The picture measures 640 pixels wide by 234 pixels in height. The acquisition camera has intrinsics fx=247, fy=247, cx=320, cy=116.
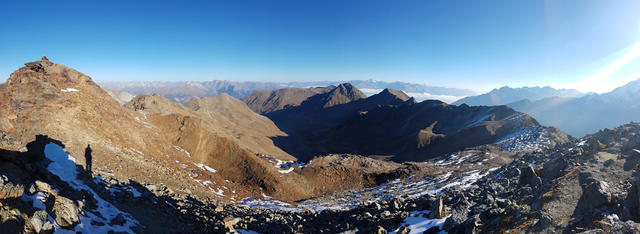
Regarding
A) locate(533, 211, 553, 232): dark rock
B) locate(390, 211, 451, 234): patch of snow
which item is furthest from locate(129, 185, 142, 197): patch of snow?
locate(533, 211, 553, 232): dark rock

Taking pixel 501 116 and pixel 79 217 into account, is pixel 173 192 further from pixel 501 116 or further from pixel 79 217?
pixel 501 116

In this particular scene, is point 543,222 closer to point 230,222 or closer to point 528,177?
point 528,177

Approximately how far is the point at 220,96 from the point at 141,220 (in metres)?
156

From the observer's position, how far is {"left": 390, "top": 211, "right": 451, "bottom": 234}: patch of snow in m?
13.1

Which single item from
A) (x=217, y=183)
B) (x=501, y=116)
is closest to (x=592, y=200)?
(x=217, y=183)

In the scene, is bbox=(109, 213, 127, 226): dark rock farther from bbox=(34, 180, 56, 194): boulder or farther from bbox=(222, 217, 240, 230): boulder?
bbox=(222, 217, 240, 230): boulder

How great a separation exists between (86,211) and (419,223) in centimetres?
1690

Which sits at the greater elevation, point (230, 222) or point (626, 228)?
point (626, 228)

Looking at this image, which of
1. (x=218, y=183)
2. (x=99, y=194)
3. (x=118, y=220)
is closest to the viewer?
(x=118, y=220)

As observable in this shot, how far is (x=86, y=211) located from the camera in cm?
1162

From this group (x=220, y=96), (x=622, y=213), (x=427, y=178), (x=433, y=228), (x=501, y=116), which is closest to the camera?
(x=622, y=213)

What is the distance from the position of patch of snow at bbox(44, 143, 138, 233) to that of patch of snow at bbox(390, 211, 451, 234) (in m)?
14.3

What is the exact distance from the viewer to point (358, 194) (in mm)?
39469

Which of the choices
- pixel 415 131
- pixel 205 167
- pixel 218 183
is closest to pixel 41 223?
pixel 218 183
